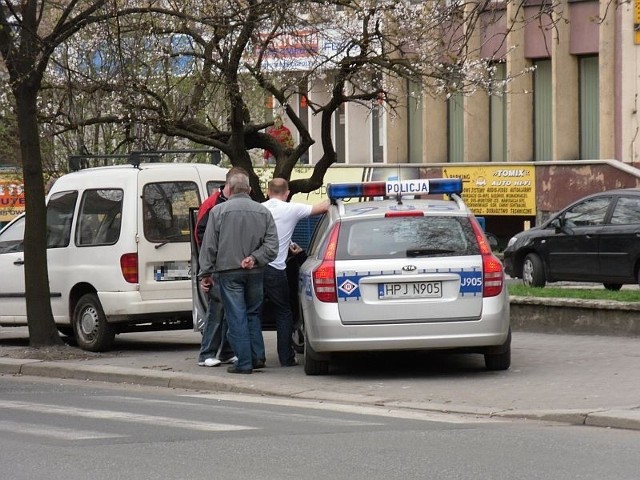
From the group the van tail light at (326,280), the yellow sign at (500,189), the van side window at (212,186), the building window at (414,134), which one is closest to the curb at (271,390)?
the van tail light at (326,280)

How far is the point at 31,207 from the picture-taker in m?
14.7

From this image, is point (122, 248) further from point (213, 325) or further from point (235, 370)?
point (235, 370)

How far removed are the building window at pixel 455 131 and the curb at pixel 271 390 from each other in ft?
90.0

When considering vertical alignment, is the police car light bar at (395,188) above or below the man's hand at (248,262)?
above

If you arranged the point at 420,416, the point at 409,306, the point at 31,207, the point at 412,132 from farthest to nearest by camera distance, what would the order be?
1. the point at 412,132
2. the point at 31,207
3. the point at 409,306
4. the point at 420,416

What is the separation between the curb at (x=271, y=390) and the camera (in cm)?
945

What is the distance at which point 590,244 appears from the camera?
20.3 m

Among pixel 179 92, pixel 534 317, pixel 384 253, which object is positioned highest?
pixel 179 92

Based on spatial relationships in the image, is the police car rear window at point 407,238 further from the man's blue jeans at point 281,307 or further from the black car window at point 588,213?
the black car window at point 588,213

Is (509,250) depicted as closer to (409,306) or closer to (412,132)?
(409,306)

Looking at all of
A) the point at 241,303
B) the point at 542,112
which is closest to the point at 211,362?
the point at 241,303

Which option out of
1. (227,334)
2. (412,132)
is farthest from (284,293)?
(412,132)

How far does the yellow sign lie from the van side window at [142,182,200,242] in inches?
934

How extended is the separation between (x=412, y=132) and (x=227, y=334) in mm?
30014
